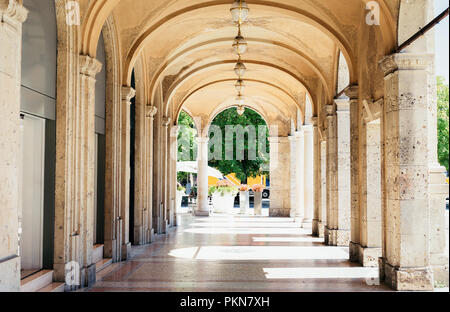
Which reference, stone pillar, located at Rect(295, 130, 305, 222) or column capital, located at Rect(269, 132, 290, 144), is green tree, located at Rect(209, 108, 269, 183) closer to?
column capital, located at Rect(269, 132, 290, 144)

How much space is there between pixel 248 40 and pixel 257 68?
355cm

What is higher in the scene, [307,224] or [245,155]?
[245,155]

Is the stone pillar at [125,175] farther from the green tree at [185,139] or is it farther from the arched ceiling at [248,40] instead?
the green tree at [185,139]

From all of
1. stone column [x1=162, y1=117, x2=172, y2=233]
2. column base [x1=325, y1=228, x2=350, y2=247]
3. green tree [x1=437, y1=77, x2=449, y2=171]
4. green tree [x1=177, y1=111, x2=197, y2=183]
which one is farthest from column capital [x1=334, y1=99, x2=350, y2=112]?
green tree [x1=177, y1=111, x2=197, y2=183]

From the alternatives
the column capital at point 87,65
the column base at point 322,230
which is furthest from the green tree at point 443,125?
the column capital at point 87,65

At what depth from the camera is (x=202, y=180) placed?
23109 millimetres

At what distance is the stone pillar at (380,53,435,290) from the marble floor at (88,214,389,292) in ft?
1.88

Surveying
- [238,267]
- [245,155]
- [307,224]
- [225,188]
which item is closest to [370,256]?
[238,267]

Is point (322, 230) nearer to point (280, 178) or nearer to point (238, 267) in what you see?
point (238, 267)

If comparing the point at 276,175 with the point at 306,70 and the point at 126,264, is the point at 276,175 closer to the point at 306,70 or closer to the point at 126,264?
the point at 306,70

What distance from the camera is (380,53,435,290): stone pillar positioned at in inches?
274

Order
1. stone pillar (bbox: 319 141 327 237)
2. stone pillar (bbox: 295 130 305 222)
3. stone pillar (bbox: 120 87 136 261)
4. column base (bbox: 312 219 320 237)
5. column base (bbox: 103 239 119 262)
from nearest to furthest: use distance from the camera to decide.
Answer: column base (bbox: 103 239 119 262), stone pillar (bbox: 120 87 136 261), stone pillar (bbox: 319 141 327 237), column base (bbox: 312 219 320 237), stone pillar (bbox: 295 130 305 222)
